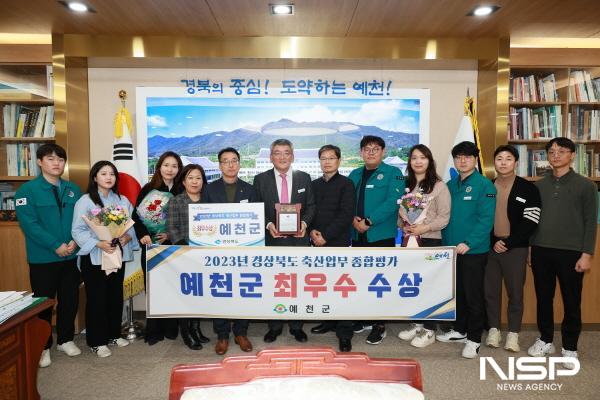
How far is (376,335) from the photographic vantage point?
355cm

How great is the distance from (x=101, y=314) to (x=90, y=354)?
1.13 feet

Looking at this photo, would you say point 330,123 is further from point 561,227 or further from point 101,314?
point 101,314

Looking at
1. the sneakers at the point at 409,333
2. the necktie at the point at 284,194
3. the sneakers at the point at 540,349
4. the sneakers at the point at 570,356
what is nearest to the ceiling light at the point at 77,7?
the necktie at the point at 284,194

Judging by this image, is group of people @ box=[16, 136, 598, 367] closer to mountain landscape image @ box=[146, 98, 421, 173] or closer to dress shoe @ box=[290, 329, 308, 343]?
dress shoe @ box=[290, 329, 308, 343]

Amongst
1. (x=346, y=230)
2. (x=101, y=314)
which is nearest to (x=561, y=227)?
(x=346, y=230)

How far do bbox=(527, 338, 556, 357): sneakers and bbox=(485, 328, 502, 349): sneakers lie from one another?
0.23 metres

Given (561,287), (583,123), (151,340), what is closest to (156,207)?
(151,340)

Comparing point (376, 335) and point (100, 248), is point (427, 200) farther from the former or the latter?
point (100, 248)

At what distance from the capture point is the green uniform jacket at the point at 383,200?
134 inches

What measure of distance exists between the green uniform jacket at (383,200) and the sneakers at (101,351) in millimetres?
2246

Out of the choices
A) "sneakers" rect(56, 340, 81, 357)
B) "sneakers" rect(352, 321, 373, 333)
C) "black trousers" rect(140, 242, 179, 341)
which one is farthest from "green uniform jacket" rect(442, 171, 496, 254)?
"sneakers" rect(56, 340, 81, 357)

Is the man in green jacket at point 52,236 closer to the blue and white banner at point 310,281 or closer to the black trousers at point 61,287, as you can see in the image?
the black trousers at point 61,287

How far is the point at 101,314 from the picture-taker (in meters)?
3.28

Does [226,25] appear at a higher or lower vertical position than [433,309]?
higher
